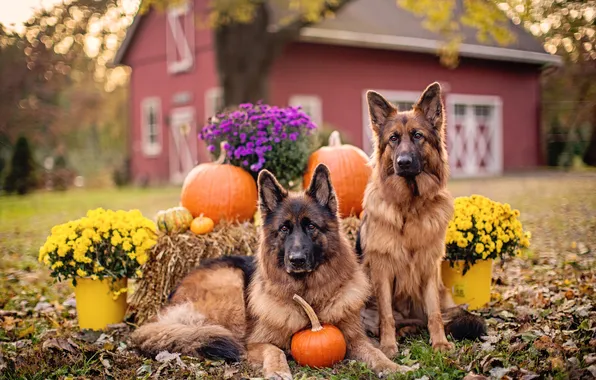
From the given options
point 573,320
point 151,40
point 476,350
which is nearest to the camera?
point 476,350

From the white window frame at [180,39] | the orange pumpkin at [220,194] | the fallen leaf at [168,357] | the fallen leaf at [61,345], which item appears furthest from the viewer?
the white window frame at [180,39]

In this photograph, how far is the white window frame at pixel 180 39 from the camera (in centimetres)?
2072

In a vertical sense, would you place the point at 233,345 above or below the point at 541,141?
below

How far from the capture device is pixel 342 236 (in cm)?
463

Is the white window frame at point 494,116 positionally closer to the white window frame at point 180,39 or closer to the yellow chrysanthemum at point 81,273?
the white window frame at point 180,39

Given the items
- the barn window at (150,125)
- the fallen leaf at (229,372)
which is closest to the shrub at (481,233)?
the fallen leaf at (229,372)

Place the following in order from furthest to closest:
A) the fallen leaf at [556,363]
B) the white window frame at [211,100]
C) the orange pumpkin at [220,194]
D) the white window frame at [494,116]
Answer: the white window frame at [494,116] → the white window frame at [211,100] → the orange pumpkin at [220,194] → the fallen leaf at [556,363]

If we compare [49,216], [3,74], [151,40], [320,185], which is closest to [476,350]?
[320,185]

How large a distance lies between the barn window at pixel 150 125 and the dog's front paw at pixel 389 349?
19334 millimetres

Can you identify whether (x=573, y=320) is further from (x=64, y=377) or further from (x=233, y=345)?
(x=64, y=377)

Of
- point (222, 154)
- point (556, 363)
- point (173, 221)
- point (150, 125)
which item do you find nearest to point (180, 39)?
point (150, 125)

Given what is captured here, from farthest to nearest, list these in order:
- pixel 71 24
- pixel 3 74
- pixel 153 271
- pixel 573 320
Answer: pixel 71 24 → pixel 153 271 → pixel 3 74 → pixel 573 320

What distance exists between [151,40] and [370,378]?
69.3 ft

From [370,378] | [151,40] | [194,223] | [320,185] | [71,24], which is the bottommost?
[370,378]
